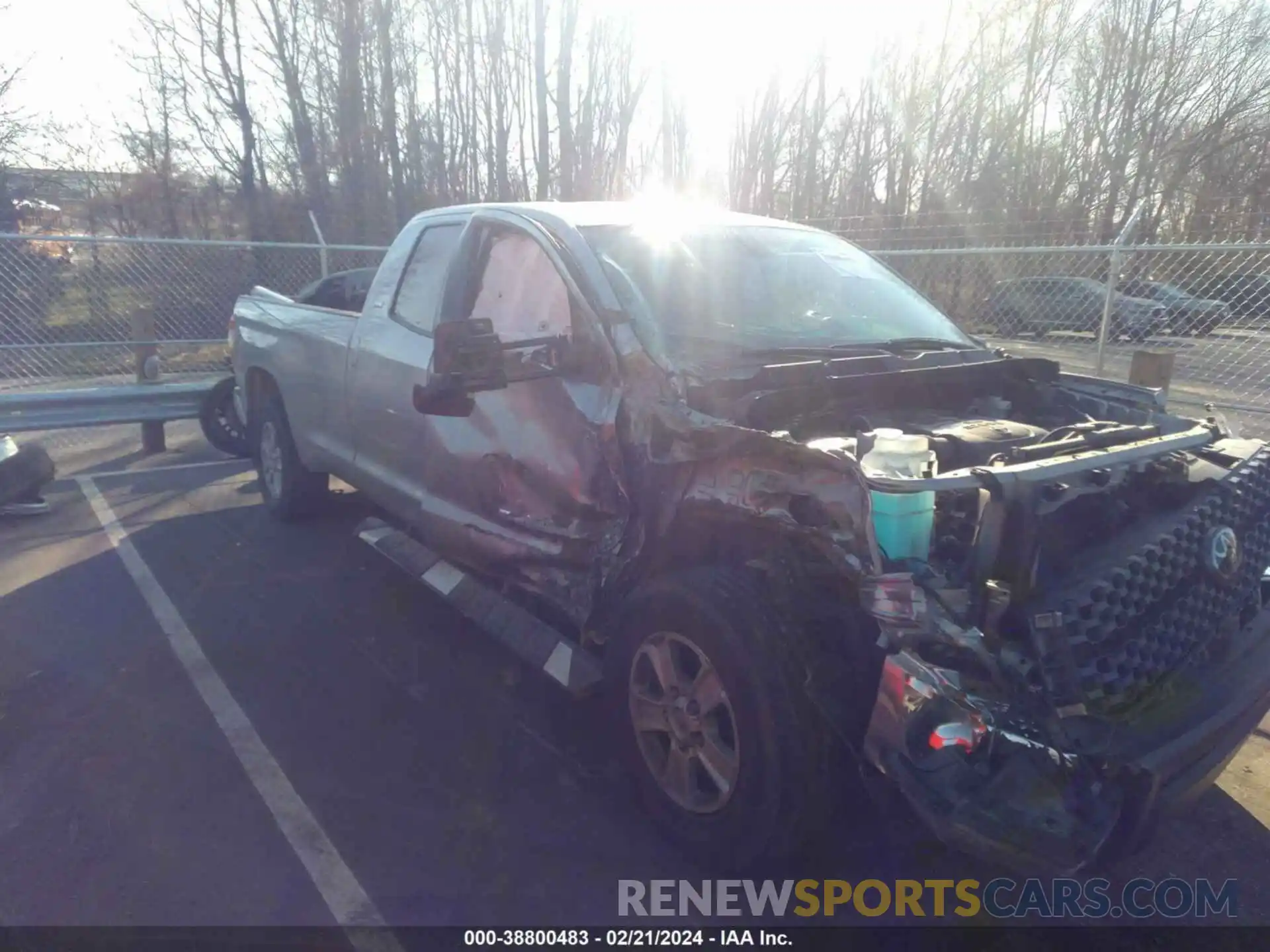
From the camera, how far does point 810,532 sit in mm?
2752

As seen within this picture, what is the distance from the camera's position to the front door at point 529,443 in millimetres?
3531

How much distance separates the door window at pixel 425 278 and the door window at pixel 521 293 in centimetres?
38

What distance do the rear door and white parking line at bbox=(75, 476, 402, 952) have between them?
1153 mm

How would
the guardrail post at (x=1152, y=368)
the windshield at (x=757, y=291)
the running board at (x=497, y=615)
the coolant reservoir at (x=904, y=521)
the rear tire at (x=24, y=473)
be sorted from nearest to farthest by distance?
1. the coolant reservoir at (x=904, y=521)
2. the running board at (x=497, y=615)
3. the windshield at (x=757, y=291)
4. the guardrail post at (x=1152, y=368)
5. the rear tire at (x=24, y=473)

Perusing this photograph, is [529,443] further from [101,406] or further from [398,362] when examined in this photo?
[101,406]

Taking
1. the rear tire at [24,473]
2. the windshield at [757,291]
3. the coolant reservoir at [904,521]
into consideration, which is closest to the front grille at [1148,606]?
the coolant reservoir at [904,521]

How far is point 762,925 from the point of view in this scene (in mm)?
2867

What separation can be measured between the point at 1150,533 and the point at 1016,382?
1311 mm

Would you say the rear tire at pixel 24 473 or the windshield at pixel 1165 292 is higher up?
the windshield at pixel 1165 292

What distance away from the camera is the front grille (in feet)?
8.18

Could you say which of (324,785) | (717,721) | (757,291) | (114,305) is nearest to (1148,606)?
(717,721)

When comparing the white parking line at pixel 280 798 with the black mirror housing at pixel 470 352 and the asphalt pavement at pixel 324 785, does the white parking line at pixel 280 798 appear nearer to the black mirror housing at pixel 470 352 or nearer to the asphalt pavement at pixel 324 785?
the asphalt pavement at pixel 324 785

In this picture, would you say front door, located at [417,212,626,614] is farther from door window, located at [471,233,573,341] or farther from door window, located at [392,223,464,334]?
door window, located at [392,223,464,334]

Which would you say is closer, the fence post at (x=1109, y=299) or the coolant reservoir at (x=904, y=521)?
the coolant reservoir at (x=904, y=521)
